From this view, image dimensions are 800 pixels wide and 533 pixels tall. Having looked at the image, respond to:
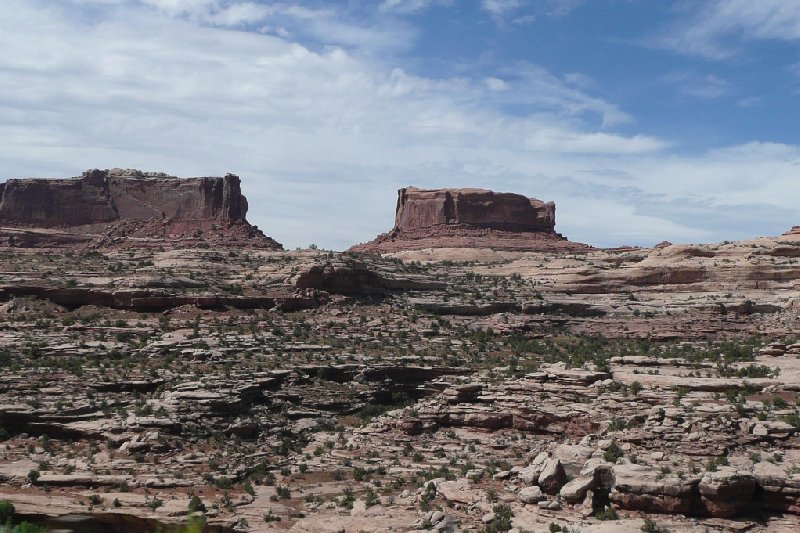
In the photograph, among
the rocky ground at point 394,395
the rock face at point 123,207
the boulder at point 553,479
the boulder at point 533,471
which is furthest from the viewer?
the rock face at point 123,207

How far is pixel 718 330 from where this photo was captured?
47844mm

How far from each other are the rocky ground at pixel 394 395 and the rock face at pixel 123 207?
1686 centimetres

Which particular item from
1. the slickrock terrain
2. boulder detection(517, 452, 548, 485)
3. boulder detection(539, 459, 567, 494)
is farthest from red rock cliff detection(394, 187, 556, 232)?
boulder detection(539, 459, 567, 494)

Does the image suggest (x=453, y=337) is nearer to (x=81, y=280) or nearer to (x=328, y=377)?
(x=328, y=377)

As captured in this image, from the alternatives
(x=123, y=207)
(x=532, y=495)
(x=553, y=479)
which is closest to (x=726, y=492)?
(x=553, y=479)

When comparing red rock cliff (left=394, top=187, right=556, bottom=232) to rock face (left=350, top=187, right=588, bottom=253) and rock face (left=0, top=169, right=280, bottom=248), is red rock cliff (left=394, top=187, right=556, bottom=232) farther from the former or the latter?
rock face (left=0, top=169, right=280, bottom=248)

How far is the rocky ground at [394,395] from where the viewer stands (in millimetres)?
25031

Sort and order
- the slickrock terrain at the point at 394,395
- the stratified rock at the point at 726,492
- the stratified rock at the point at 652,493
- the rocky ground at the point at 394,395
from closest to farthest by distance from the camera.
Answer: the stratified rock at the point at 726,492 → the stratified rock at the point at 652,493 → the slickrock terrain at the point at 394,395 → the rocky ground at the point at 394,395

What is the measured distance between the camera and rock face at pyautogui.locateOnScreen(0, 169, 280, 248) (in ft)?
247

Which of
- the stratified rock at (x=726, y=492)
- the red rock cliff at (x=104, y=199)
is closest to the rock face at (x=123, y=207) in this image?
the red rock cliff at (x=104, y=199)

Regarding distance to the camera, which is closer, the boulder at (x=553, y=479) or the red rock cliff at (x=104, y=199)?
the boulder at (x=553, y=479)

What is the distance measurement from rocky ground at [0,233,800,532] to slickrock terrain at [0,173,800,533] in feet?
0.37

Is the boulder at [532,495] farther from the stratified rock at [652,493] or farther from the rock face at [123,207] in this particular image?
the rock face at [123,207]

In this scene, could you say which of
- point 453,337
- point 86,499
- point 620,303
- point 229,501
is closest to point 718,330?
point 620,303
